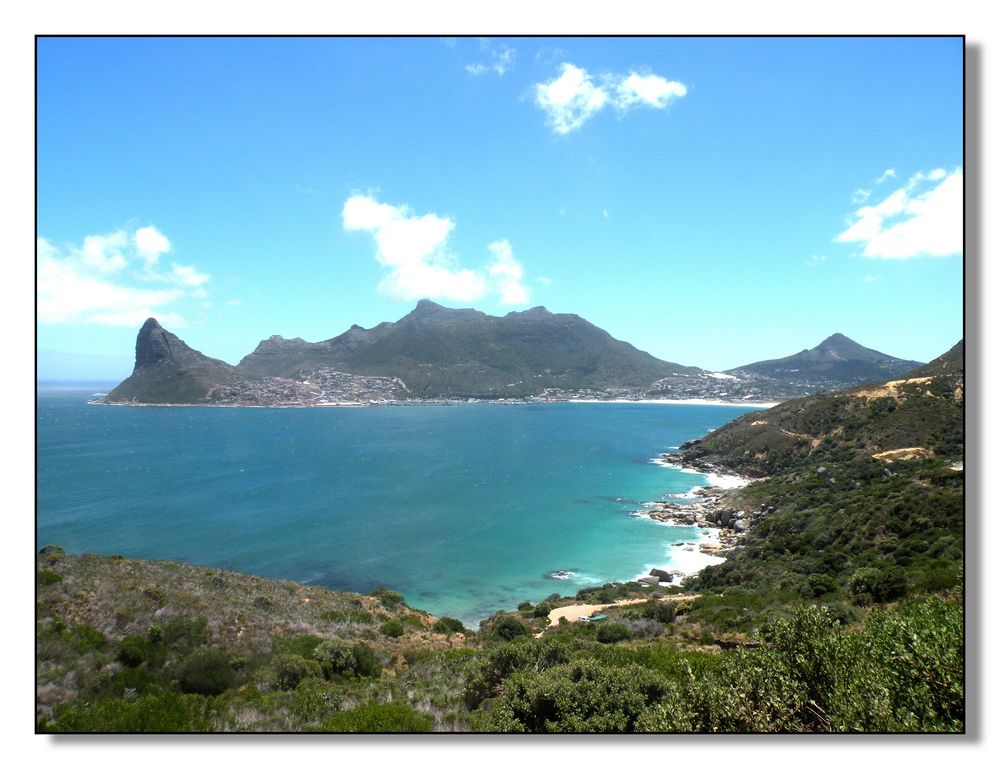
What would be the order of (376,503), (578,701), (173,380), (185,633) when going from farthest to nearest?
(173,380) < (376,503) < (185,633) < (578,701)

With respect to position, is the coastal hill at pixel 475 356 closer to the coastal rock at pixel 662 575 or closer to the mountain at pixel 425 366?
the mountain at pixel 425 366

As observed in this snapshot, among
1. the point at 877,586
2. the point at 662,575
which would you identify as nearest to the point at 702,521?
the point at 662,575

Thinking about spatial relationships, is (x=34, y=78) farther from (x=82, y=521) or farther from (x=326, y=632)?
(x=82, y=521)

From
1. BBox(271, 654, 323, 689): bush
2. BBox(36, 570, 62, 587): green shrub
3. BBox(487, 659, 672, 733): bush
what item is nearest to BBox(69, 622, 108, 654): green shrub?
BBox(36, 570, 62, 587): green shrub

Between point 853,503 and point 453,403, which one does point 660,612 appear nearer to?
point 853,503

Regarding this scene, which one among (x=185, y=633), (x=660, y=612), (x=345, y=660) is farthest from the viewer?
(x=660, y=612)

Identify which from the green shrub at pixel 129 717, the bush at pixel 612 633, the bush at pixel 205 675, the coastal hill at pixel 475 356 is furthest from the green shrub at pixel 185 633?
the coastal hill at pixel 475 356
